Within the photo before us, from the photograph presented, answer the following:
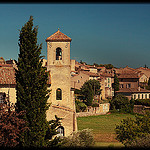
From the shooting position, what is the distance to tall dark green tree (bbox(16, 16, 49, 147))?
1425 cm

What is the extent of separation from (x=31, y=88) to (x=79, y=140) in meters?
5.58

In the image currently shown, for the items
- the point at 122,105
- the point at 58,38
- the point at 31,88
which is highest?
the point at 58,38

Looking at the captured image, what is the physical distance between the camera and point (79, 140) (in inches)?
637

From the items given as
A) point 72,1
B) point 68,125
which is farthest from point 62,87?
point 72,1

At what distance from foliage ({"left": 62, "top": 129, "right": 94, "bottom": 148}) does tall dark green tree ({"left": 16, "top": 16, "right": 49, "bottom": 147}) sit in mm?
2172

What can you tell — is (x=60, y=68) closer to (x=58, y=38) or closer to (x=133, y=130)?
(x=58, y=38)

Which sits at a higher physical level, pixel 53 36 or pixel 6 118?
pixel 53 36

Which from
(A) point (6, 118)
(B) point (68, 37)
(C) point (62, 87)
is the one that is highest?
(B) point (68, 37)

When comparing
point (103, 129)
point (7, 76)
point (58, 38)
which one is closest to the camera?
point (7, 76)

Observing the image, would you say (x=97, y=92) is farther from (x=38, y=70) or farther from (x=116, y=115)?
(x=38, y=70)

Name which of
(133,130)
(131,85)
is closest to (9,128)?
(133,130)

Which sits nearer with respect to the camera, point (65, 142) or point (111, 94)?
point (65, 142)

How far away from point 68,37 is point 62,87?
18.6ft

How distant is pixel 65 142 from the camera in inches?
633
